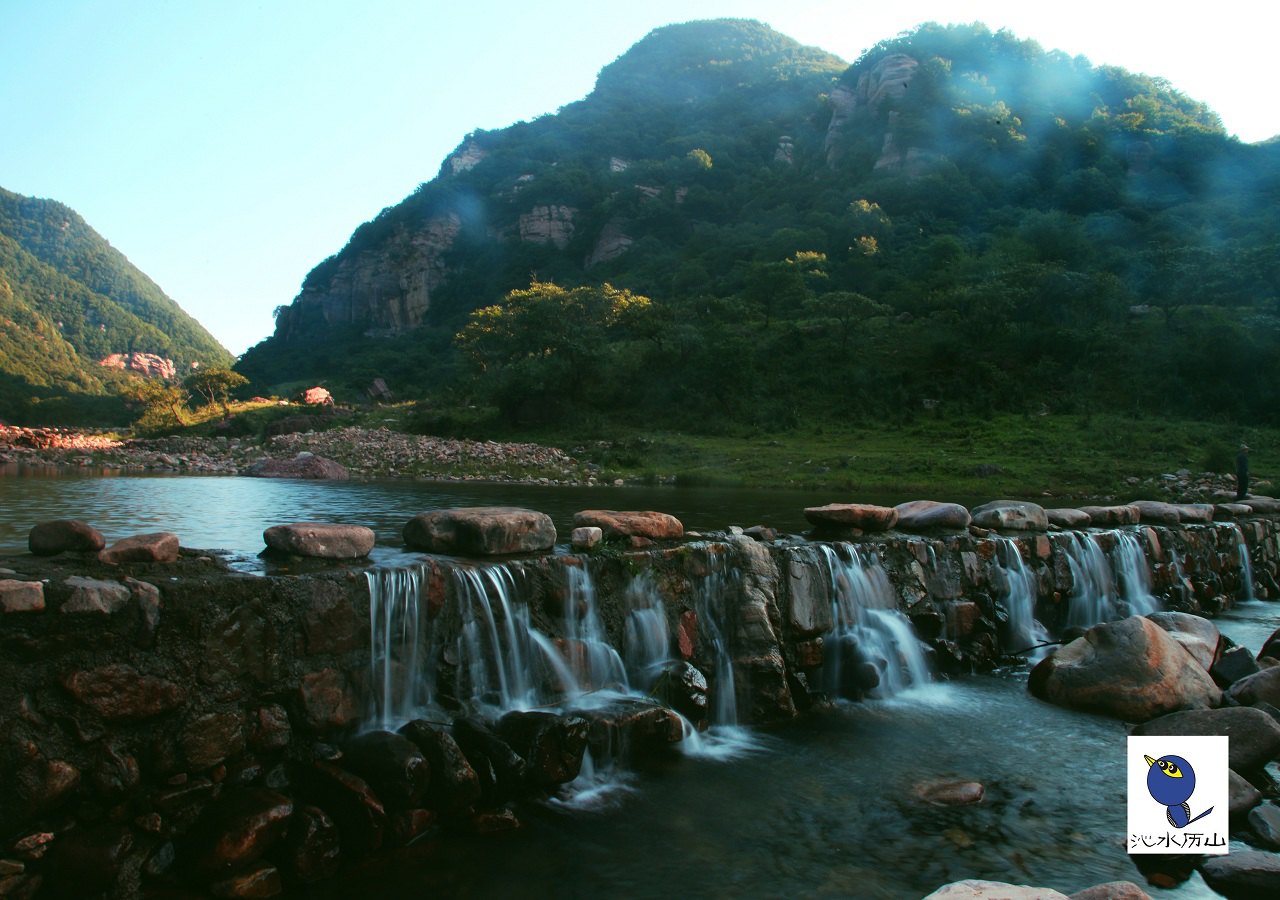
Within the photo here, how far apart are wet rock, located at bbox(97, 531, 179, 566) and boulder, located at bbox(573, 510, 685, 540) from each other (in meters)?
4.05

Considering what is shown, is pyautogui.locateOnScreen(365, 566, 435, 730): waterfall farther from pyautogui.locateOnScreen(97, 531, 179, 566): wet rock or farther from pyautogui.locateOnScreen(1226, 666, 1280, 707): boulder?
pyautogui.locateOnScreen(1226, 666, 1280, 707): boulder

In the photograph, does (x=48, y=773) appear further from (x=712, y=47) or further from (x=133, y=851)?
(x=712, y=47)

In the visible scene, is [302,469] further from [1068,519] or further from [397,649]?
[1068,519]

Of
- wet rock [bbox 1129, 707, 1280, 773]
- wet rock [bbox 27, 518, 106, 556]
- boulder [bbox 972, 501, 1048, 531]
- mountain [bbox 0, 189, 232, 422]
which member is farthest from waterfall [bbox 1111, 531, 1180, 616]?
mountain [bbox 0, 189, 232, 422]

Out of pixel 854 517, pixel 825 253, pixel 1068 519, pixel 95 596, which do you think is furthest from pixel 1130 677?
pixel 825 253

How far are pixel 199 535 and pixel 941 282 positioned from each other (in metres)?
58.4

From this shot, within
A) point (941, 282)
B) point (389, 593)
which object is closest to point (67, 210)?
point (941, 282)

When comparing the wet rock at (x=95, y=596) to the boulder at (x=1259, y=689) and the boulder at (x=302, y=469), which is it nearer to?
the boulder at (x=1259, y=689)

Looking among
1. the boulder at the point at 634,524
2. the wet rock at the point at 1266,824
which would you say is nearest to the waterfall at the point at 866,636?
the boulder at the point at 634,524

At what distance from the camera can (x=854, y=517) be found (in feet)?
36.7

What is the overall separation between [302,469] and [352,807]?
26361 mm

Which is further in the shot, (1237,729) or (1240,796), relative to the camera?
(1237,729)

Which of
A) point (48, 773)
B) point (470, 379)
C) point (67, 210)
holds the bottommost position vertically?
point (48, 773)

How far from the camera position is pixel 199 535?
10727 mm
